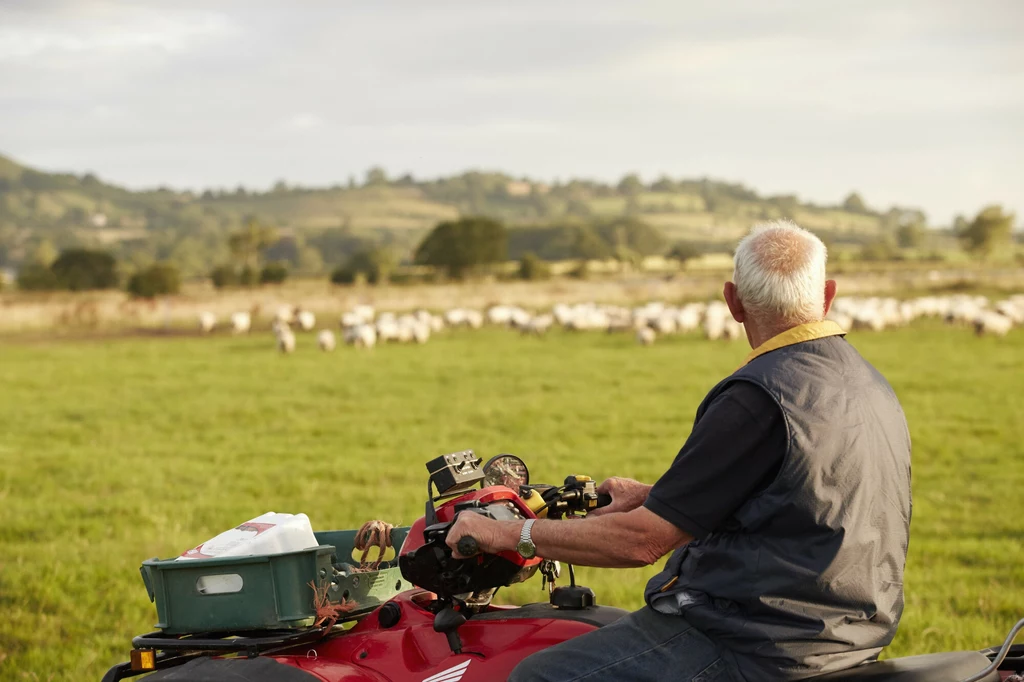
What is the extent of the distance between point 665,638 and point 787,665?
1.39 ft

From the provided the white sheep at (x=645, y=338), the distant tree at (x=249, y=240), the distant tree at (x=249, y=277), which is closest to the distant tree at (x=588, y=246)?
the distant tree at (x=249, y=240)

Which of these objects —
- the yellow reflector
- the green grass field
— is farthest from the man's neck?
the green grass field

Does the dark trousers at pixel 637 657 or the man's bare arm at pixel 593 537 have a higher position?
the man's bare arm at pixel 593 537

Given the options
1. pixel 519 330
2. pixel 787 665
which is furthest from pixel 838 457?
pixel 519 330

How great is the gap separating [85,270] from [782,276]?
276 ft

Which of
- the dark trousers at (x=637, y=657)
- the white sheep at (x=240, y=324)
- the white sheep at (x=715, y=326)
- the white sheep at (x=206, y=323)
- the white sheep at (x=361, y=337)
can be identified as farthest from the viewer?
the white sheep at (x=240, y=324)

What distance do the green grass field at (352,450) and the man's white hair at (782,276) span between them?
4.58 metres

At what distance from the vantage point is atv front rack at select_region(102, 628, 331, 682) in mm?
4129

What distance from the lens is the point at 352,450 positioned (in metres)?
16.3

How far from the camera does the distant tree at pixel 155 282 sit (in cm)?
6569

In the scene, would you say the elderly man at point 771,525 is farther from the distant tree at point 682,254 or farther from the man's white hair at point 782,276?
the distant tree at point 682,254

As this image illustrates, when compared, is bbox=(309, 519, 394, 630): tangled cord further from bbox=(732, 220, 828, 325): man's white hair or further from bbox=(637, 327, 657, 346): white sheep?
bbox=(637, 327, 657, 346): white sheep

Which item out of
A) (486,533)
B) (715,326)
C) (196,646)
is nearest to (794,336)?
(486,533)

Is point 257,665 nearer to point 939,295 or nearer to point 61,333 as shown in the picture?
point 61,333
